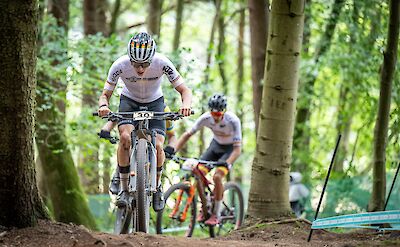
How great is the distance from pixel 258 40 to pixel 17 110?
593 cm

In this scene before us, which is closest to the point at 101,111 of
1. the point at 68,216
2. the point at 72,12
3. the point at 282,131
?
the point at 282,131

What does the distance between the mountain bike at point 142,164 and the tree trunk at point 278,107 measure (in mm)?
1650

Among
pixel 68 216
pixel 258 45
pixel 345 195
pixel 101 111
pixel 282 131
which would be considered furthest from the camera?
pixel 345 195

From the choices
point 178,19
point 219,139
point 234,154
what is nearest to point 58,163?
point 219,139

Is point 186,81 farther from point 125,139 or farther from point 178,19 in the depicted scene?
point 178,19

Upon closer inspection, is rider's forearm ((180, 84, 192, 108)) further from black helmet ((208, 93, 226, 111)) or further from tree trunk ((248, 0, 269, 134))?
tree trunk ((248, 0, 269, 134))

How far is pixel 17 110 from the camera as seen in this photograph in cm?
617

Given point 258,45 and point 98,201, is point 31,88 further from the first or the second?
point 98,201

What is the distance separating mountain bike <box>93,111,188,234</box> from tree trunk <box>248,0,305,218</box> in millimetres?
1650

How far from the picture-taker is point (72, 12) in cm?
2409

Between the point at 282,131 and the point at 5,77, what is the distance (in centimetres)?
395

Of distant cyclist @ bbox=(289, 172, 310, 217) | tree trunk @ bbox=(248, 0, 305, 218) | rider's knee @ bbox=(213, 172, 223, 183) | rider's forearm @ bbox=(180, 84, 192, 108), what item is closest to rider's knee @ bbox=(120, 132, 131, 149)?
rider's forearm @ bbox=(180, 84, 192, 108)

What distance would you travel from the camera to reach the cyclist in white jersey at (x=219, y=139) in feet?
36.3

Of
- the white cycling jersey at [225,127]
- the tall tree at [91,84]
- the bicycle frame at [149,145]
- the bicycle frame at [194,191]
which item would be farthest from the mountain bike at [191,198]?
the tall tree at [91,84]
